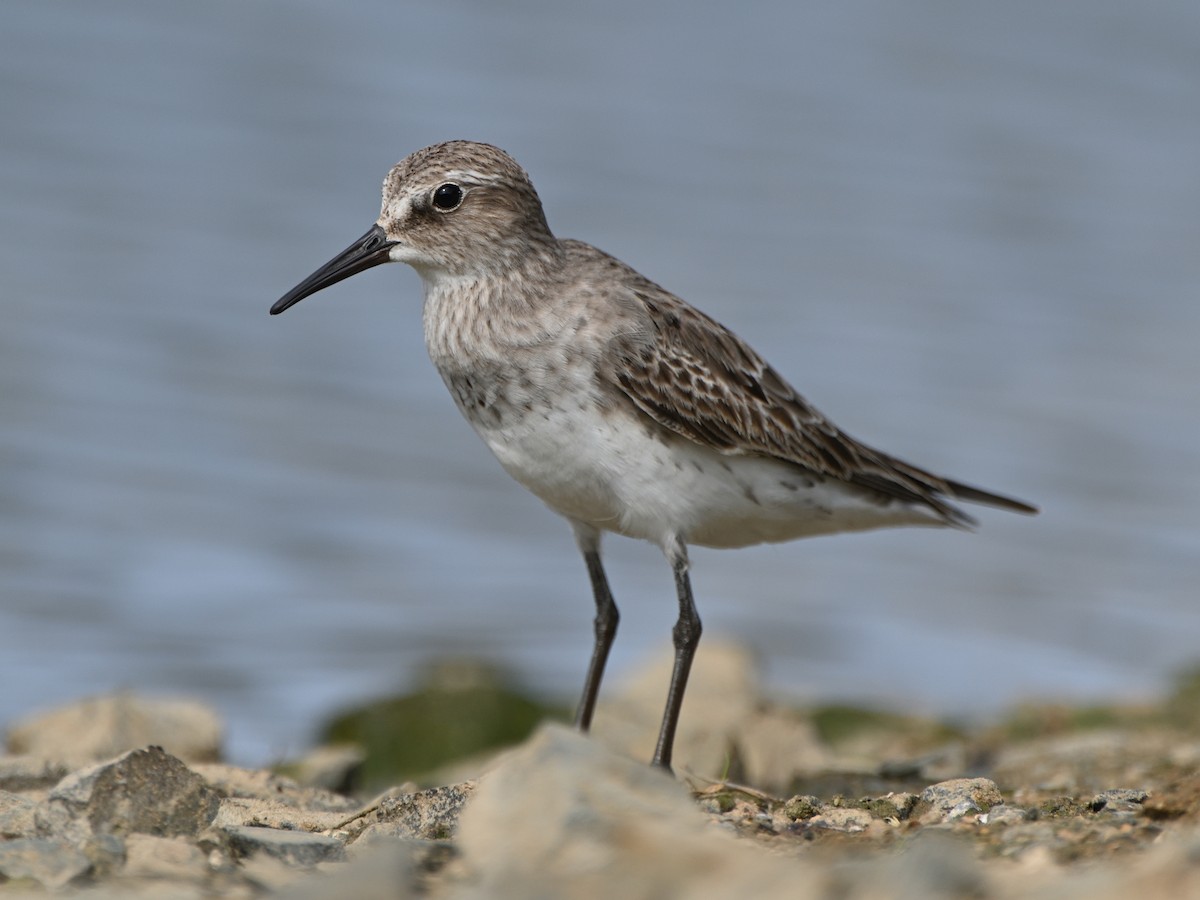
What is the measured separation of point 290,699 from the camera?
34.2ft

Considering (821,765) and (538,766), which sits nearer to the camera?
(538,766)

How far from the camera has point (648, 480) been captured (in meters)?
6.59

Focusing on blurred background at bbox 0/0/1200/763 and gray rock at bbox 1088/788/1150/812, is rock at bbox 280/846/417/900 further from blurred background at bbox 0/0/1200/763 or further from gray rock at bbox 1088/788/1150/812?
blurred background at bbox 0/0/1200/763

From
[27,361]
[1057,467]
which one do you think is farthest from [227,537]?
[1057,467]

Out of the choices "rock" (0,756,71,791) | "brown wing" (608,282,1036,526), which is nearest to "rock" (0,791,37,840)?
"rock" (0,756,71,791)

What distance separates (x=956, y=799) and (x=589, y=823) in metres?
1.82

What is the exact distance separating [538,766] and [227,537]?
8.16 meters

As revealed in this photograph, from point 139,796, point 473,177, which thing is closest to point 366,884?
point 139,796

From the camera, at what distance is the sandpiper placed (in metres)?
6.50

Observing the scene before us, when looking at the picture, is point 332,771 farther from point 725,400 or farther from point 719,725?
point 725,400

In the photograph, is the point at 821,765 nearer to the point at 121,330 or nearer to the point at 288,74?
the point at 121,330

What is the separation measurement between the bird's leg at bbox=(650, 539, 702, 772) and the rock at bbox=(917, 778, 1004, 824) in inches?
53.0

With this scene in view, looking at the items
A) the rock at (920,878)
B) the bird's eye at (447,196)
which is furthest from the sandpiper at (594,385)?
the rock at (920,878)

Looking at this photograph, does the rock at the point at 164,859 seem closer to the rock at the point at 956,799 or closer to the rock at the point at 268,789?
the rock at the point at 268,789
